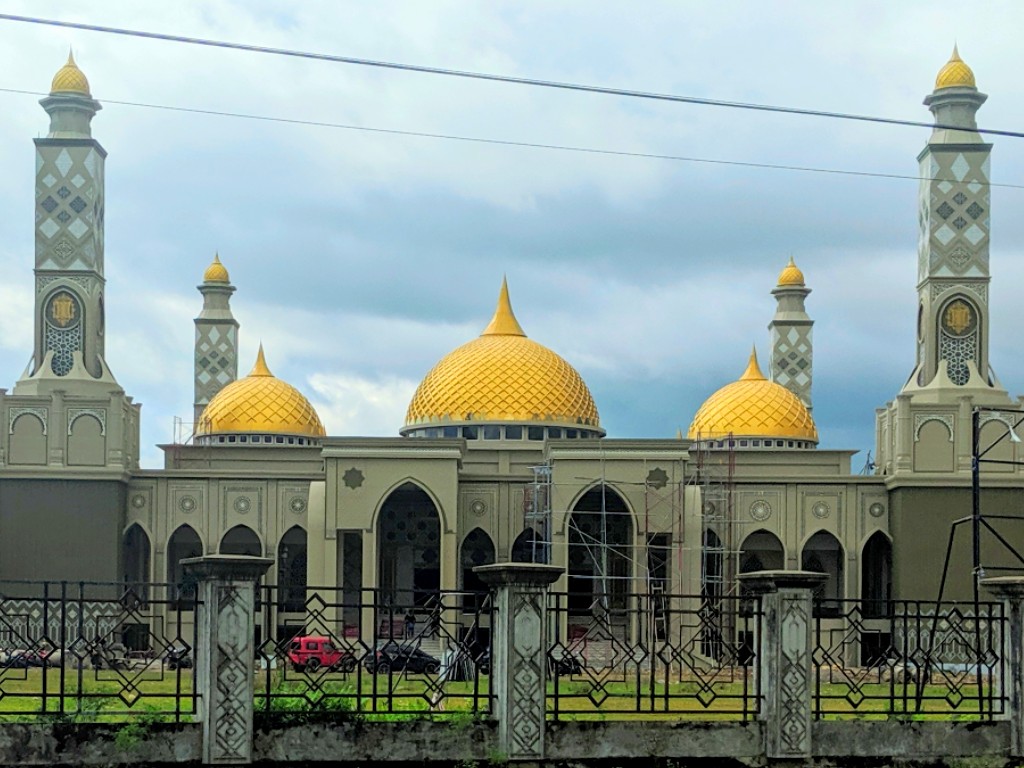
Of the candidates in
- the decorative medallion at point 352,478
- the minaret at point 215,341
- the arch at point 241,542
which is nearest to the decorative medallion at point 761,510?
the decorative medallion at point 352,478

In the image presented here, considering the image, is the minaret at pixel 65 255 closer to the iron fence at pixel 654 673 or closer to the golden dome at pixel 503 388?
the golden dome at pixel 503 388

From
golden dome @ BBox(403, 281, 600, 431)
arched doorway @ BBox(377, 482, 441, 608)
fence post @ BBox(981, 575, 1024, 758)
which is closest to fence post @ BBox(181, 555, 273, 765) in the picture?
fence post @ BBox(981, 575, 1024, 758)

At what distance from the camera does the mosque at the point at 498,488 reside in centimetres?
3422

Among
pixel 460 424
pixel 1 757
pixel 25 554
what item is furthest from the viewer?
pixel 460 424

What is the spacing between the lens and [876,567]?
3700 centimetres

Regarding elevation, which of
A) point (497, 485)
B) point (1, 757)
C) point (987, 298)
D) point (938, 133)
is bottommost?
point (1, 757)

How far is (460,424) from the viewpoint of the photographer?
132ft

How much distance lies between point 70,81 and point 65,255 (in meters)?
3.90

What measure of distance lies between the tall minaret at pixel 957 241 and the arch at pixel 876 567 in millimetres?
3725

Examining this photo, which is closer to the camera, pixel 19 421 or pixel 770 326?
pixel 19 421

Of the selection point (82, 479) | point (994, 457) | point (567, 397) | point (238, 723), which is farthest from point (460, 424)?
point (238, 723)

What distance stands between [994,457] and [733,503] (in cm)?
559

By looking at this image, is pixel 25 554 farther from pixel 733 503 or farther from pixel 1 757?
pixel 1 757

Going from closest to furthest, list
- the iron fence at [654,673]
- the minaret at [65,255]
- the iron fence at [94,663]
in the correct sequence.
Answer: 1. the iron fence at [94,663]
2. the iron fence at [654,673]
3. the minaret at [65,255]
